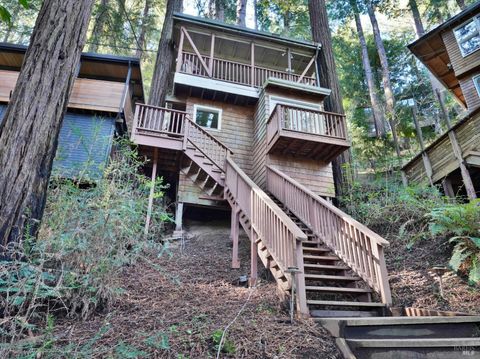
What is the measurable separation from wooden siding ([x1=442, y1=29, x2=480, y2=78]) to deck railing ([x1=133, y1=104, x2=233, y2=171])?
9.74 meters

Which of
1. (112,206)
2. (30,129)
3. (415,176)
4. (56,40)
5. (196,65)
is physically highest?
(196,65)

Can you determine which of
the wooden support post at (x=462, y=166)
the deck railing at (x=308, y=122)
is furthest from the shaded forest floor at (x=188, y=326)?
the wooden support post at (x=462, y=166)

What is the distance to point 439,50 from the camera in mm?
12820

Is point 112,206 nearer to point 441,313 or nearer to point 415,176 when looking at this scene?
point 441,313

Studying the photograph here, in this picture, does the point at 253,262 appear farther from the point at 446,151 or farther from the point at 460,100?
the point at 460,100

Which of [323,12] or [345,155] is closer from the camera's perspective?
[345,155]

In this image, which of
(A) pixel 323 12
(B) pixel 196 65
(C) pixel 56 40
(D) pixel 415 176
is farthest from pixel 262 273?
(A) pixel 323 12

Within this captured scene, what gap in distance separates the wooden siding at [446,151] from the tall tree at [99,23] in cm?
1431

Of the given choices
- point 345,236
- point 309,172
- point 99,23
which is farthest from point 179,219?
point 99,23

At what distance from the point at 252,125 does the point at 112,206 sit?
8534 mm

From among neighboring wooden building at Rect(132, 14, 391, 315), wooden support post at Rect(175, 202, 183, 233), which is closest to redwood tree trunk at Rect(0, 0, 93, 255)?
neighboring wooden building at Rect(132, 14, 391, 315)

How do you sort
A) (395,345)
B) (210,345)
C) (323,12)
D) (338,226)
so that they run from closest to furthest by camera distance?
(210,345) → (395,345) → (338,226) → (323,12)

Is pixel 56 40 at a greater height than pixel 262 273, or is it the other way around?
pixel 56 40

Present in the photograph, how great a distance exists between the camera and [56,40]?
3.79m
